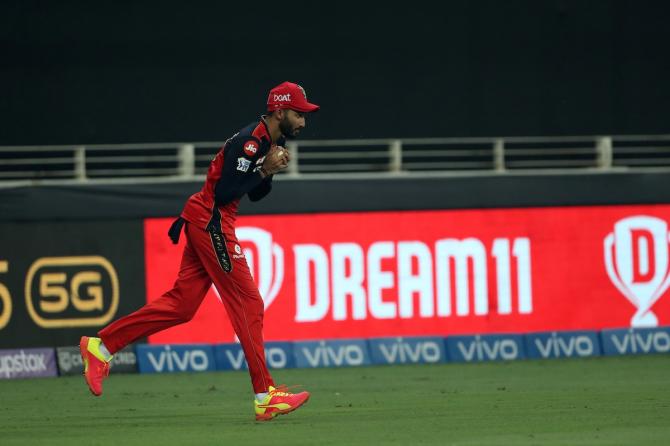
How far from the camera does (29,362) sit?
13828mm

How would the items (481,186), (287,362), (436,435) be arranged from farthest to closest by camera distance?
(481,186) < (287,362) < (436,435)

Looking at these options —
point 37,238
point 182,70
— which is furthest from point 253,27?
point 37,238

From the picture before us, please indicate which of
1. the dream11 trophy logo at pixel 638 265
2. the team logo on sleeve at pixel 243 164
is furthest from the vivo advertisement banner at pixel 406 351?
the team logo on sleeve at pixel 243 164

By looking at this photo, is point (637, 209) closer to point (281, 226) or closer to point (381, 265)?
point (381, 265)

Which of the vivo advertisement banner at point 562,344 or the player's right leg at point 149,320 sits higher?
the player's right leg at point 149,320

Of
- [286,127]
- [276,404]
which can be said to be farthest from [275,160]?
[276,404]

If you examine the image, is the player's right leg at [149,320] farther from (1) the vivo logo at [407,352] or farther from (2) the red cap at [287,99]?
(1) the vivo logo at [407,352]

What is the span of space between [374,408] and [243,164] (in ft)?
6.70

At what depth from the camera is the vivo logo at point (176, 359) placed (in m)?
14.0

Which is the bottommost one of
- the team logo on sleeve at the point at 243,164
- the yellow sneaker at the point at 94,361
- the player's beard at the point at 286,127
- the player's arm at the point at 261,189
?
the yellow sneaker at the point at 94,361

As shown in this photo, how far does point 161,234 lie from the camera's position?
14.6 metres

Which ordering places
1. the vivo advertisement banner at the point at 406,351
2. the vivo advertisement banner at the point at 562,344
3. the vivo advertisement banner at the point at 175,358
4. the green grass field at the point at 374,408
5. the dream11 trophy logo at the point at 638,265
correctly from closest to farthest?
1. the green grass field at the point at 374,408
2. the vivo advertisement banner at the point at 175,358
3. the vivo advertisement banner at the point at 406,351
4. the vivo advertisement banner at the point at 562,344
5. the dream11 trophy logo at the point at 638,265

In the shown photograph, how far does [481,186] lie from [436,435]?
7792 mm

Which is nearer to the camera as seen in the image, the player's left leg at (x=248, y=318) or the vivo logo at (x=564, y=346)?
the player's left leg at (x=248, y=318)
